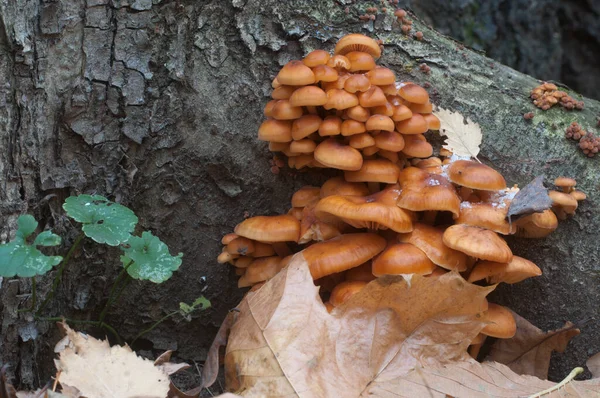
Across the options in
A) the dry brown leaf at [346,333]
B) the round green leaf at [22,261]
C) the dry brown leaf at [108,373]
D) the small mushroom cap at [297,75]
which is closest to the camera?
the dry brown leaf at [108,373]

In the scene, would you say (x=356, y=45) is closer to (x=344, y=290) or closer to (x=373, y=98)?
(x=373, y=98)

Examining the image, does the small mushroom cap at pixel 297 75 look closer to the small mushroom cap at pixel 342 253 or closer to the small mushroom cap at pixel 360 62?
the small mushroom cap at pixel 360 62

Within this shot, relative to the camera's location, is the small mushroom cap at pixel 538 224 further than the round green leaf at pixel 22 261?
Yes

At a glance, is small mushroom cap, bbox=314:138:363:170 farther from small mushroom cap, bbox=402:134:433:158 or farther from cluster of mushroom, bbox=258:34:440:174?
small mushroom cap, bbox=402:134:433:158

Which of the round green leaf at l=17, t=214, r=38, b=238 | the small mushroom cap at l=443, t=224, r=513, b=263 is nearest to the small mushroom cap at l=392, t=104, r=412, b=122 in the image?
the small mushroom cap at l=443, t=224, r=513, b=263

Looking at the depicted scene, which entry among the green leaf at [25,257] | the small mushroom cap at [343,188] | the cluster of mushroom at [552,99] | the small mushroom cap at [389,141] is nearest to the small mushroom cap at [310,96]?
the small mushroom cap at [389,141]

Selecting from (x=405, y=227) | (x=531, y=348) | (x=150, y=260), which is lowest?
A: (x=531, y=348)

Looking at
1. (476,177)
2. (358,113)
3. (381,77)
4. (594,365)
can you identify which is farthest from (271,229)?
(594,365)
